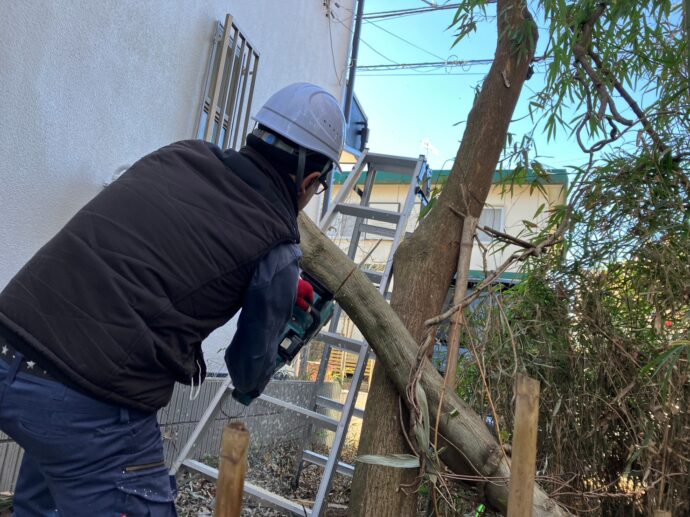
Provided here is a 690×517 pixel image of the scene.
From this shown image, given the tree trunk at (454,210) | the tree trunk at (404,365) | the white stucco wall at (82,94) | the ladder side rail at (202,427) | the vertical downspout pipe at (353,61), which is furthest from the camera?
the vertical downspout pipe at (353,61)

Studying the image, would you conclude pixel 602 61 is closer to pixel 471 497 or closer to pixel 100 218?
pixel 471 497

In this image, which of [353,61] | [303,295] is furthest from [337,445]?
[353,61]

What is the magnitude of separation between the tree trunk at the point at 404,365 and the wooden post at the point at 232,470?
152cm

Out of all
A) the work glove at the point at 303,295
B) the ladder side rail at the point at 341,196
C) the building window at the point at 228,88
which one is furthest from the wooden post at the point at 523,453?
the building window at the point at 228,88

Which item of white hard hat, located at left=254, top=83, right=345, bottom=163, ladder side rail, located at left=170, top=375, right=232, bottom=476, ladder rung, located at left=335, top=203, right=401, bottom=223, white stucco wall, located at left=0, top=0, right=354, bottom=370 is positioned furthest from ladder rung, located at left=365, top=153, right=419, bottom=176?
white hard hat, located at left=254, top=83, right=345, bottom=163

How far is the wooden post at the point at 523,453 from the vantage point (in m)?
1.28

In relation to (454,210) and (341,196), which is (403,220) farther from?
(454,210)

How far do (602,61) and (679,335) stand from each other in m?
1.50

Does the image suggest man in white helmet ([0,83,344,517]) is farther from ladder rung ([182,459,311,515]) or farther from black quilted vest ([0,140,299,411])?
ladder rung ([182,459,311,515])

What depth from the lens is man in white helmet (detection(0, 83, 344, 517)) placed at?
137 centimetres

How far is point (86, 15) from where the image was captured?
122 inches

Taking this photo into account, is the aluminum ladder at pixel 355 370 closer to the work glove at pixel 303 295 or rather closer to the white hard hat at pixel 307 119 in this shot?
the work glove at pixel 303 295

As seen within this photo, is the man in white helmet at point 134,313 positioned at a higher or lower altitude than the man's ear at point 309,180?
lower

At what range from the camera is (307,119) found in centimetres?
178
